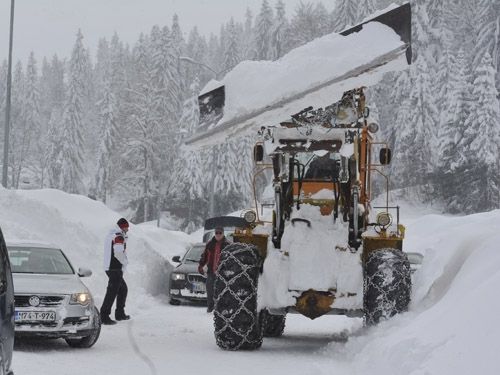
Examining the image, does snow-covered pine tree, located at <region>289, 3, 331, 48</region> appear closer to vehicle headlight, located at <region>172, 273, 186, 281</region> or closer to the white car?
vehicle headlight, located at <region>172, 273, 186, 281</region>

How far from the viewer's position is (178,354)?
10492 mm

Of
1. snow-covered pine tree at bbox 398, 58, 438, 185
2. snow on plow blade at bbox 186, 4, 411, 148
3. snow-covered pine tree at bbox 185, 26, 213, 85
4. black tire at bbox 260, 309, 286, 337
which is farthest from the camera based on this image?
snow-covered pine tree at bbox 185, 26, 213, 85

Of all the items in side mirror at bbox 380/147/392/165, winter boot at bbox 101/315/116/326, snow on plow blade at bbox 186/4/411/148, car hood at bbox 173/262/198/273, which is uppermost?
snow on plow blade at bbox 186/4/411/148

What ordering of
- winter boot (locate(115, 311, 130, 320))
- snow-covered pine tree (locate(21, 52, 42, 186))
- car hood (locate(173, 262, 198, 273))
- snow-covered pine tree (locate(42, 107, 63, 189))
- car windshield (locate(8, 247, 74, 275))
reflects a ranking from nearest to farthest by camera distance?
car windshield (locate(8, 247, 74, 275)) < winter boot (locate(115, 311, 130, 320)) < car hood (locate(173, 262, 198, 273)) < snow-covered pine tree (locate(42, 107, 63, 189)) < snow-covered pine tree (locate(21, 52, 42, 186))

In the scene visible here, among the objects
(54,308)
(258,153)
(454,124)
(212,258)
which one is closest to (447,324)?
(258,153)

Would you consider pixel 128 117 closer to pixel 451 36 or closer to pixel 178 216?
pixel 178 216

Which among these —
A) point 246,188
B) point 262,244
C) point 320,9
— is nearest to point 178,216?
point 246,188

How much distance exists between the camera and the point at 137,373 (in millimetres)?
A: 8930

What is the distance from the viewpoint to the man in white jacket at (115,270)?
14523 millimetres

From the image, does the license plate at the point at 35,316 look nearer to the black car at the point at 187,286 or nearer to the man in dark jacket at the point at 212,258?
the man in dark jacket at the point at 212,258

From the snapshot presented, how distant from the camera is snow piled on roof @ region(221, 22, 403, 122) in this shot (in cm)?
1009

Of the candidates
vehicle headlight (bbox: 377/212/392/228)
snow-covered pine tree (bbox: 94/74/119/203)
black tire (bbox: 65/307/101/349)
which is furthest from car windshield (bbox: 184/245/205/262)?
snow-covered pine tree (bbox: 94/74/119/203)

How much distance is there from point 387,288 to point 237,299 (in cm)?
179

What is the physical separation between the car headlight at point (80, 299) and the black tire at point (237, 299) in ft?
5.80
